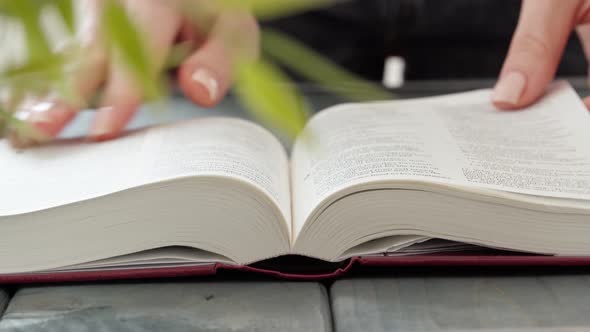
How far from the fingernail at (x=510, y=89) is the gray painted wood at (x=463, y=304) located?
0.27 metres

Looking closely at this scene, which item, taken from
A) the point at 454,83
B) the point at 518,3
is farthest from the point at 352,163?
the point at 518,3

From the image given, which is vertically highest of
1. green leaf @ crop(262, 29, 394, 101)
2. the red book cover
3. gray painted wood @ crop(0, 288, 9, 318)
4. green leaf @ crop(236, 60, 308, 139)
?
the red book cover

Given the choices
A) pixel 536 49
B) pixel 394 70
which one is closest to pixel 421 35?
pixel 394 70

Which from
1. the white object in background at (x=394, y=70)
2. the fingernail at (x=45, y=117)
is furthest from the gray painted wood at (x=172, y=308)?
the white object in background at (x=394, y=70)

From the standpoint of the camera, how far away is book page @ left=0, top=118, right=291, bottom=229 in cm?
64

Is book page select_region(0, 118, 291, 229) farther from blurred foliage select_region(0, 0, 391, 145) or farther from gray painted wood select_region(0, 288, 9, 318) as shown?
blurred foliage select_region(0, 0, 391, 145)

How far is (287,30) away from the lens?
1.33m

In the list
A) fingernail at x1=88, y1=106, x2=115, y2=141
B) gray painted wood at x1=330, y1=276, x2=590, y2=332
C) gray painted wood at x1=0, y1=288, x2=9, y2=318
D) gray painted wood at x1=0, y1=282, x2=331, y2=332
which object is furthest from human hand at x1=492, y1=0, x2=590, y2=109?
gray painted wood at x1=0, y1=288, x2=9, y2=318

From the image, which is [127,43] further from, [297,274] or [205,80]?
[205,80]

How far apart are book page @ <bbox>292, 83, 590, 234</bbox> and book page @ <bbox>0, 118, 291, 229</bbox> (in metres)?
0.05

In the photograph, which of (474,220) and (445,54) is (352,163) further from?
(445,54)

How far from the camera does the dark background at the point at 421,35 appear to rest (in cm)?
129

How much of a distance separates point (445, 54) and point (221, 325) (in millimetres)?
900

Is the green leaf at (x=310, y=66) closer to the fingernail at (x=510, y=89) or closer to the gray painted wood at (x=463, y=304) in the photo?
the gray painted wood at (x=463, y=304)
